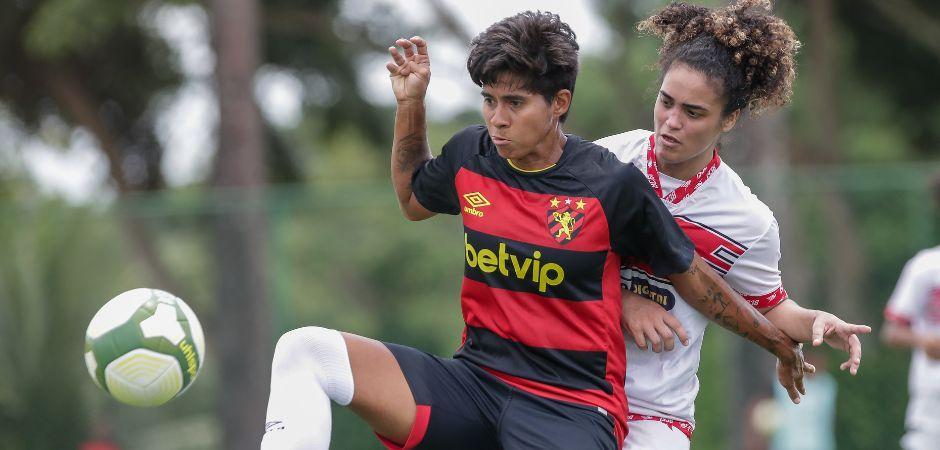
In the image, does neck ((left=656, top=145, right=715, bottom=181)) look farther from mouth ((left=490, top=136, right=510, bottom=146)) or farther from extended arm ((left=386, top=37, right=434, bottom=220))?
extended arm ((left=386, top=37, right=434, bottom=220))

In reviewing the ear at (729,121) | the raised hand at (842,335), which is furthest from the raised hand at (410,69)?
the raised hand at (842,335)

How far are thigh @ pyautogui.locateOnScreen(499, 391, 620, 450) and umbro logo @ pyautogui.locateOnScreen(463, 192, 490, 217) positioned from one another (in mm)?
599

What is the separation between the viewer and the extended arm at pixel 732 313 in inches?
159

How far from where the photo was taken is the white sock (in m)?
3.56

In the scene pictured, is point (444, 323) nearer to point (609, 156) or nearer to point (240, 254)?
point (240, 254)

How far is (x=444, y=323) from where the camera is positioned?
35.2 feet

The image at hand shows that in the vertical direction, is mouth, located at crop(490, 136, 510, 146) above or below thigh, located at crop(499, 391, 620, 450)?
above

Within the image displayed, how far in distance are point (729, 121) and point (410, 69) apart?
1110mm

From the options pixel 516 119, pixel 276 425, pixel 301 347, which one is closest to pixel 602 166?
pixel 516 119

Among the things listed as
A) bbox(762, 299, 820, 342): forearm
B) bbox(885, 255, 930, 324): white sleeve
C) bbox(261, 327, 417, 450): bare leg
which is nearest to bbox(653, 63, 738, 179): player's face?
bbox(762, 299, 820, 342): forearm

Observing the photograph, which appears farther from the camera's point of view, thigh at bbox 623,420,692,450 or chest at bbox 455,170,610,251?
thigh at bbox 623,420,692,450

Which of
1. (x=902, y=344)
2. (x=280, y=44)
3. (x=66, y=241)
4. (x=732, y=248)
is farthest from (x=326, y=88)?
(x=732, y=248)

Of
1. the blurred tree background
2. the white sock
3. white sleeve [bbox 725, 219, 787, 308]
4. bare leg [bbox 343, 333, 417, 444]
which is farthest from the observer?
the blurred tree background

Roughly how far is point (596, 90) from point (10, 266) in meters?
17.0
